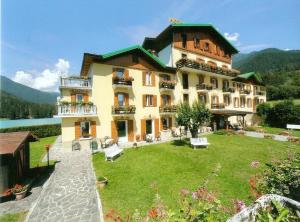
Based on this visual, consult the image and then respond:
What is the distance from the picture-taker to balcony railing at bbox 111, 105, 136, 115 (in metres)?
20.4

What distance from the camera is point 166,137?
23.7 m

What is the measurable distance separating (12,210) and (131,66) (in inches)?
709

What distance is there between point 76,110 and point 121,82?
606 centimetres

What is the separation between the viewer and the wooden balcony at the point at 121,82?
810 inches

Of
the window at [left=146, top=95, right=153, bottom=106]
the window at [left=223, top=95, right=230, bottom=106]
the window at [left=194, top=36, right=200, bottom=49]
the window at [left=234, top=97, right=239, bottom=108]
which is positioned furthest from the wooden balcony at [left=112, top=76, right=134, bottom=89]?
the window at [left=234, top=97, right=239, bottom=108]

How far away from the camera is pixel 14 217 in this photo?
23.9 ft

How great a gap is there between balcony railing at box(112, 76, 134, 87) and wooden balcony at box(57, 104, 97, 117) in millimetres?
3796

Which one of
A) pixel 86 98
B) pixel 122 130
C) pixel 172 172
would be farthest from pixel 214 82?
pixel 172 172

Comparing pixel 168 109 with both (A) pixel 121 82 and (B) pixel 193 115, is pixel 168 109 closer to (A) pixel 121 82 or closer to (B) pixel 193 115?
(B) pixel 193 115

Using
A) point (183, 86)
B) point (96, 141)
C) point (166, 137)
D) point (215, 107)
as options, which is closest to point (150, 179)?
point (96, 141)

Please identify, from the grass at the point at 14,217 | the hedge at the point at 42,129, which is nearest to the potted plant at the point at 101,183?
the grass at the point at 14,217

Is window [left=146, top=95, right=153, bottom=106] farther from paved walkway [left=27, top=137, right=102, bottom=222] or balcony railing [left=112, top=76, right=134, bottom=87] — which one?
paved walkway [left=27, top=137, right=102, bottom=222]

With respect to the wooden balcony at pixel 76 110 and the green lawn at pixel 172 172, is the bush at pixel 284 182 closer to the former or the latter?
the green lawn at pixel 172 172

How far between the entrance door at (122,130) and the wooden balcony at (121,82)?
4416 mm
